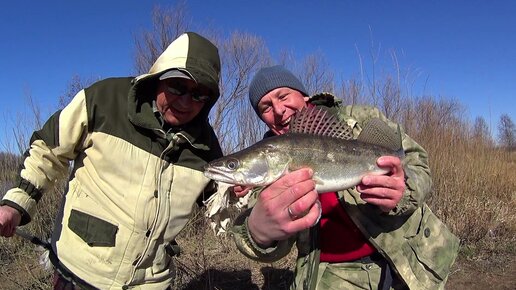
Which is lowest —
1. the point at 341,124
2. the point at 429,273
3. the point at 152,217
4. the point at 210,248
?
the point at 210,248

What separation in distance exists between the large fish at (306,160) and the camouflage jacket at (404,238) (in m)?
0.29

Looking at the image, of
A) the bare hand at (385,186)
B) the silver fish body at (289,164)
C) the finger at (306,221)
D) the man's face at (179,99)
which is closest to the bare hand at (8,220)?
the man's face at (179,99)

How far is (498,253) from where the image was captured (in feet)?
20.4

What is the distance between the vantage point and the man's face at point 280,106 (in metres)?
2.89

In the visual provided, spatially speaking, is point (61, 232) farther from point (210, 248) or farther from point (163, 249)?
point (210, 248)

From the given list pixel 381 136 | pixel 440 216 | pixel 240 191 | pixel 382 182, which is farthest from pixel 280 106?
pixel 440 216

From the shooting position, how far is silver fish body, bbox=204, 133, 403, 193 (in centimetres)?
209

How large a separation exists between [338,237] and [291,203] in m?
0.83

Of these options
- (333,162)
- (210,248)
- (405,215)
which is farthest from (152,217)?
(210,248)

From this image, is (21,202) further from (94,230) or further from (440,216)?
(440,216)

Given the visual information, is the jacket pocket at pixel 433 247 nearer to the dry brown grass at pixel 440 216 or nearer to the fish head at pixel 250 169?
the fish head at pixel 250 169

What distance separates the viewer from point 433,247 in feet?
8.14

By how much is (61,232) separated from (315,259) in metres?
1.63

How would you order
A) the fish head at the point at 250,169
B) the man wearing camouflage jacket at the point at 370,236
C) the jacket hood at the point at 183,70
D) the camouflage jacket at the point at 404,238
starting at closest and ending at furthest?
the fish head at the point at 250,169
the man wearing camouflage jacket at the point at 370,236
the camouflage jacket at the point at 404,238
the jacket hood at the point at 183,70
